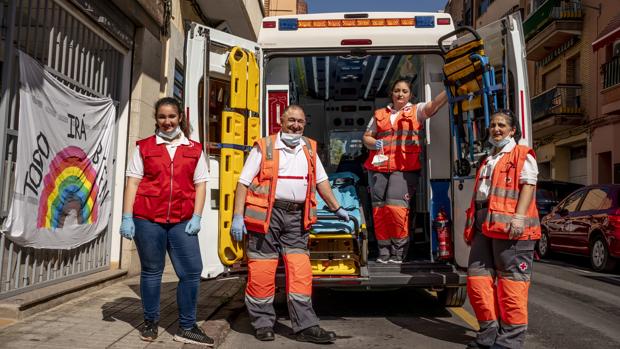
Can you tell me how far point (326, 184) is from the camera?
531 centimetres

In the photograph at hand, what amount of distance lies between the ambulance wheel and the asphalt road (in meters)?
0.09

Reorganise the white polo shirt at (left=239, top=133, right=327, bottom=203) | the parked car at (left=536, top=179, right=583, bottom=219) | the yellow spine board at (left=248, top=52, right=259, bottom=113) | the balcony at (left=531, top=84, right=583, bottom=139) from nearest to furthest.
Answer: the white polo shirt at (left=239, top=133, right=327, bottom=203) < the yellow spine board at (left=248, top=52, right=259, bottom=113) < the parked car at (left=536, top=179, right=583, bottom=219) < the balcony at (left=531, top=84, right=583, bottom=139)

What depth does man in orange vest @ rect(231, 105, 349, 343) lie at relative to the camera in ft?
16.1

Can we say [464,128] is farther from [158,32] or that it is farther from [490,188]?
[158,32]

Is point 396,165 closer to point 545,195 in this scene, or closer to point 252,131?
point 252,131

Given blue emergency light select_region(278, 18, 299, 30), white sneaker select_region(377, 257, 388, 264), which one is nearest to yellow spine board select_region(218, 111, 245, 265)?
blue emergency light select_region(278, 18, 299, 30)

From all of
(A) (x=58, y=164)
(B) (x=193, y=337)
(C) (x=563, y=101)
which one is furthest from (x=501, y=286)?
(C) (x=563, y=101)

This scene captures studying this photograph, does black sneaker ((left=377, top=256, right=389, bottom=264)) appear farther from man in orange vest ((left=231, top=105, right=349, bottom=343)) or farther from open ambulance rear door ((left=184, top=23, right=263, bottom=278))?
open ambulance rear door ((left=184, top=23, right=263, bottom=278))

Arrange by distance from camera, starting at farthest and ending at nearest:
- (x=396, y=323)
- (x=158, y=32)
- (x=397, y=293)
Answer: (x=158, y=32) → (x=397, y=293) → (x=396, y=323)

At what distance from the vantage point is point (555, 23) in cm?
2322

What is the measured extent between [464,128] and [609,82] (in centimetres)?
1628

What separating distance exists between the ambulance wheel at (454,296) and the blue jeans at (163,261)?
2.77 metres

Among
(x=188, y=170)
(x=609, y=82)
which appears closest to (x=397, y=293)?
(x=188, y=170)

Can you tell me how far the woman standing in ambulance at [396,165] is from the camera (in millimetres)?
6027
